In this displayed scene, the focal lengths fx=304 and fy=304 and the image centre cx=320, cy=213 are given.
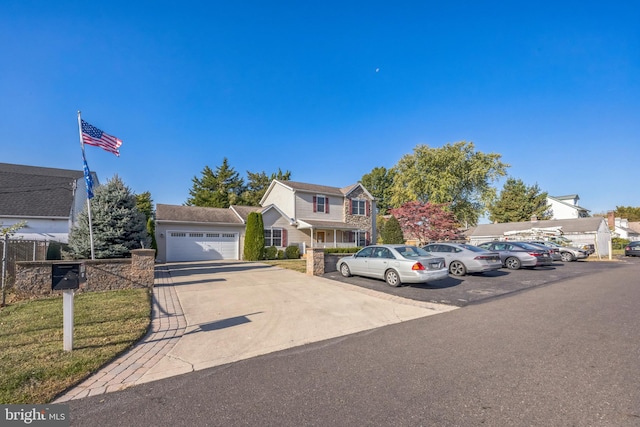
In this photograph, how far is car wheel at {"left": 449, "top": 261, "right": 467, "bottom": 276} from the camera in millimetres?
13258

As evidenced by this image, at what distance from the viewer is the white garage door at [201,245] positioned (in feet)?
70.1

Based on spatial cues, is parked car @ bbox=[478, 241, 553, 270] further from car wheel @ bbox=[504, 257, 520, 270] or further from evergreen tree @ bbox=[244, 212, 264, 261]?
evergreen tree @ bbox=[244, 212, 264, 261]

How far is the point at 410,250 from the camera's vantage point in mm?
10828

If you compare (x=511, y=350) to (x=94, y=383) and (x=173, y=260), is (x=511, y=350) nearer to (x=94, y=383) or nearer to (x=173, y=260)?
(x=94, y=383)

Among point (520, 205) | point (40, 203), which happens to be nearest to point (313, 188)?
point (40, 203)

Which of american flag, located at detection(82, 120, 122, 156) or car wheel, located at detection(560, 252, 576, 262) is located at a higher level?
american flag, located at detection(82, 120, 122, 156)

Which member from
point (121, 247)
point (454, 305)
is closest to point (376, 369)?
point (454, 305)

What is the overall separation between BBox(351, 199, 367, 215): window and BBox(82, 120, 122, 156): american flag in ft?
68.8

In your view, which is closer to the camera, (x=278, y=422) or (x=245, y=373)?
(x=278, y=422)

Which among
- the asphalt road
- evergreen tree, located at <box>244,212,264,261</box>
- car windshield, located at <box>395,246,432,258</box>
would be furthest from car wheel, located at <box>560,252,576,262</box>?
evergreen tree, located at <box>244,212,264,261</box>

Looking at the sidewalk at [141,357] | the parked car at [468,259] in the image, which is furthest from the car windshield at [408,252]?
the sidewalk at [141,357]

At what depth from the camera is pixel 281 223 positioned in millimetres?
25125

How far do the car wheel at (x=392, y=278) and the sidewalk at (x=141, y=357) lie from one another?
21.6 ft

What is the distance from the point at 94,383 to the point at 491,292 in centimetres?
1020
